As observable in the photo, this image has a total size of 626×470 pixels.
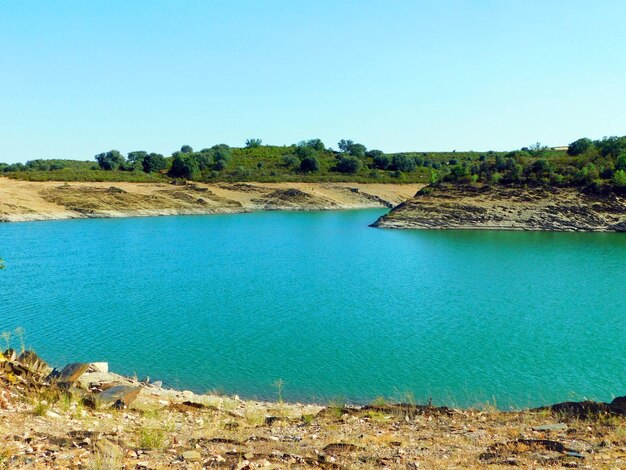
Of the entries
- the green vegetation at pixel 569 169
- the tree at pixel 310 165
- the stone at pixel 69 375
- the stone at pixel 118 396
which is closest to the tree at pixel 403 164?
the tree at pixel 310 165

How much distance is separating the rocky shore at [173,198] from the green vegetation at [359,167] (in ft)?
11.6

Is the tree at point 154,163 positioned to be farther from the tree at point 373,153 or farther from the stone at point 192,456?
the stone at point 192,456

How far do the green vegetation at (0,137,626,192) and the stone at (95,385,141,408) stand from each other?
53.0m

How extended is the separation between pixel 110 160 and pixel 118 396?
103 meters

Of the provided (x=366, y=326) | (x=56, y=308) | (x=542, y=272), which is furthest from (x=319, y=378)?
(x=542, y=272)

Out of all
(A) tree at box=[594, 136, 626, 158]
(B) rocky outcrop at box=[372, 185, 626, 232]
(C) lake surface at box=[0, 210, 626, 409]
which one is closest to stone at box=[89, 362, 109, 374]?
(C) lake surface at box=[0, 210, 626, 409]

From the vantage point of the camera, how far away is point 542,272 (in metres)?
30.8

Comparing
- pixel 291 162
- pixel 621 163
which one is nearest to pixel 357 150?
pixel 291 162

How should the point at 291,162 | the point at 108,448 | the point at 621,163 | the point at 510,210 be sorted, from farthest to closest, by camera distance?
the point at 291,162, the point at 510,210, the point at 621,163, the point at 108,448

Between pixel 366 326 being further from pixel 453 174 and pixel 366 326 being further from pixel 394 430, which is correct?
pixel 453 174

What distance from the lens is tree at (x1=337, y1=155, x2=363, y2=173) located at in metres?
98.8

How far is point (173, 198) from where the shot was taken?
80062 millimetres

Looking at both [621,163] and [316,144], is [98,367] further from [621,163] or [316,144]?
[316,144]

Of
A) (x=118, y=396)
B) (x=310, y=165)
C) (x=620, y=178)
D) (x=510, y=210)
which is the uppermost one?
(x=310, y=165)
